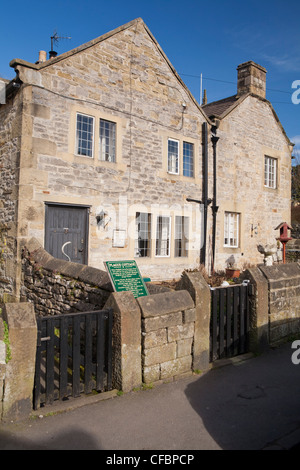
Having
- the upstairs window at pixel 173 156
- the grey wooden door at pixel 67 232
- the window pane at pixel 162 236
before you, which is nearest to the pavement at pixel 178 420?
the grey wooden door at pixel 67 232

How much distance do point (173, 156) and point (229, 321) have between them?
7841 millimetres

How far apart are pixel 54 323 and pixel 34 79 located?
742 cm

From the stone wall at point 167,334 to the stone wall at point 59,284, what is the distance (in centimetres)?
113

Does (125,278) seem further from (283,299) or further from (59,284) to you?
(283,299)

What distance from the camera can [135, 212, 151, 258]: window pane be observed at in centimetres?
1205

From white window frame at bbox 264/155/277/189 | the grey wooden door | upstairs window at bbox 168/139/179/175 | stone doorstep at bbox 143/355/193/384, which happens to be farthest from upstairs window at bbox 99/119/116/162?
white window frame at bbox 264/155/277/189

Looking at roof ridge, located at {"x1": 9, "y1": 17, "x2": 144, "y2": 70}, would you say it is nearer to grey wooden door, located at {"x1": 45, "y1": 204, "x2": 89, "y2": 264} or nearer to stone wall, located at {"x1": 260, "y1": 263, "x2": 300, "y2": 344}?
grey wooden door, located at {"x1": 45, "y1": 204, "x2": 89, "y2": 264}

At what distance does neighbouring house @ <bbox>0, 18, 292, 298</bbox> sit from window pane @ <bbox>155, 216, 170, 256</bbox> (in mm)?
35

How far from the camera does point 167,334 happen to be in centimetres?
554

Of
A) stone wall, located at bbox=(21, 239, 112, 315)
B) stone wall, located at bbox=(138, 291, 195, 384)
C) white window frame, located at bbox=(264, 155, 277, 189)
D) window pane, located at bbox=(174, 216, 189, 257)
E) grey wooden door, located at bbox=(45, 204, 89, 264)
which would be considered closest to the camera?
stone wall, located at bbox=(138, 291, 195, 384)

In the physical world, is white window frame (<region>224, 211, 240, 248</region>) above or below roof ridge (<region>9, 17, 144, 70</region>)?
below

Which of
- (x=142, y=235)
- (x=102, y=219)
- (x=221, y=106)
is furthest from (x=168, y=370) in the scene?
(x=221, y=106)

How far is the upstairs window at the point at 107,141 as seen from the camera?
11227mm

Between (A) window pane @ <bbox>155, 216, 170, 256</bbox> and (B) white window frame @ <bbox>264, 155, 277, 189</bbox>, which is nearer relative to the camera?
(A) window pane @ <bbox>155, 216, 170, 256</bbox>
